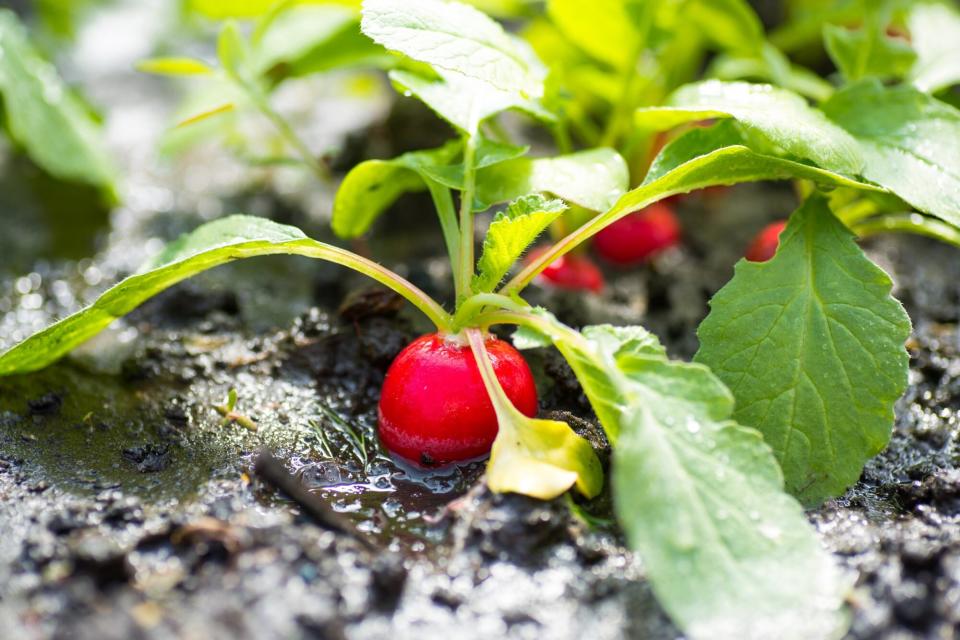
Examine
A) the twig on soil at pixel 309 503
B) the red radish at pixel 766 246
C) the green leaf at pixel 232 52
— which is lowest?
the twig on soil at pixel 309 503

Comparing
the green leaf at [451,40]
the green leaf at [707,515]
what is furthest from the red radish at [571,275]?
the green leaf at [707,515]

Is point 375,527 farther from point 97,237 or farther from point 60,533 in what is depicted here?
point 97,237

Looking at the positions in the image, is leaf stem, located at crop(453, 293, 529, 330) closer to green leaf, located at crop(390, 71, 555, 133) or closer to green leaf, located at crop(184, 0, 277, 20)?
green leaf, located at crop(390, 71, 555, 133)

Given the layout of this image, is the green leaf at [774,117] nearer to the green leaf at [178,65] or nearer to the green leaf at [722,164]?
the green leaf at [722,164]

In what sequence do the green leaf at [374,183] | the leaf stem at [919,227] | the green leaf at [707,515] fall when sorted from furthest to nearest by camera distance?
1. the leaf stem at [919,227]
2. the green leaf at [374,183]
3. the green leaf at [707,515]

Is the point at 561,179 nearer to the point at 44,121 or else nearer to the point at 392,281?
the point at 392,281

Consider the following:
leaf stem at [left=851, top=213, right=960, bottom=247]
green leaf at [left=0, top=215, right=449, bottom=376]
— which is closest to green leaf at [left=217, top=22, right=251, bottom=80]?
green leaf at [left=0, top=215, right=449, bottom=376]
